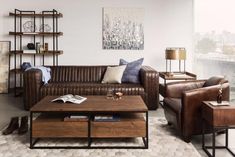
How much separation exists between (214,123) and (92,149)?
1.30m

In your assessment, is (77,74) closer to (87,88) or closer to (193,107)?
(87,88)

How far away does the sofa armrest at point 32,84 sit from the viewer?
5.08 metres

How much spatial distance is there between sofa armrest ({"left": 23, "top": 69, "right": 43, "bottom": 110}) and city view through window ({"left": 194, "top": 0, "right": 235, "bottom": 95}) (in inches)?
139

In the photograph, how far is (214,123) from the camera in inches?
116

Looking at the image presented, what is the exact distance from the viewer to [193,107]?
11.2 feet

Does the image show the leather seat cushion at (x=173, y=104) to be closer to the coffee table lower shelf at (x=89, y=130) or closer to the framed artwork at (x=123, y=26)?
the coffee table lower shelf at (x=89, y=130)

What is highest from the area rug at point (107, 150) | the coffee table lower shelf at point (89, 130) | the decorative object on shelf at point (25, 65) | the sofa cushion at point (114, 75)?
Answer: the decorative object on shelf at point (25, 65)

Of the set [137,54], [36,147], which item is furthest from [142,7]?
[36,147]

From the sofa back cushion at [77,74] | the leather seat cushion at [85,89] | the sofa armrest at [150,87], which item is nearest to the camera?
the leather seat cushion at [85,89]

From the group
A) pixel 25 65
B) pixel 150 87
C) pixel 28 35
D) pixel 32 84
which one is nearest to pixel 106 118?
pixel 150 87

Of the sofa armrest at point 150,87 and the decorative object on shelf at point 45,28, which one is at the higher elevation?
the decorative object on shelf at point 45,28

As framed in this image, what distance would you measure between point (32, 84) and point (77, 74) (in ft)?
3.49

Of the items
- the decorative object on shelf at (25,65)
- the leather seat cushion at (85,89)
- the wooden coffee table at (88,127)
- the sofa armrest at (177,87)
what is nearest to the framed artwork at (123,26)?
the decorative object on shelf at (25,65)

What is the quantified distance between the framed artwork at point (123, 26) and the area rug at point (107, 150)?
3.43m
